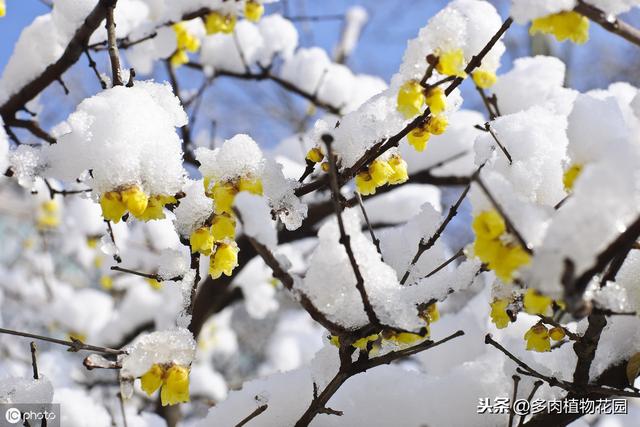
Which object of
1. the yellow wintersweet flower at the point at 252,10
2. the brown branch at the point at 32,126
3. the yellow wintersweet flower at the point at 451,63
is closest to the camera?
the yellow wintersweet flower at the point at 451,63

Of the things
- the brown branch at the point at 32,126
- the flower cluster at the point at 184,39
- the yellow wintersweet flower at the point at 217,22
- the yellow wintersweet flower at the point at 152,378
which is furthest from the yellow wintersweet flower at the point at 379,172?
the flower cluster at the point at 184,39

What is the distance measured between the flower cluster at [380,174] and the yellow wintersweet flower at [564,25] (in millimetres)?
378

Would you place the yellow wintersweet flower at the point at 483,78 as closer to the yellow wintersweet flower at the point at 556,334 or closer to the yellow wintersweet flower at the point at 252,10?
the yellow wintersweet flower at the point at 556,334

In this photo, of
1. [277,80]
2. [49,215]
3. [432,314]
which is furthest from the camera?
[49,215]

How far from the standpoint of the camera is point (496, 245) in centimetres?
82

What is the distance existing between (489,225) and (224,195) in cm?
48

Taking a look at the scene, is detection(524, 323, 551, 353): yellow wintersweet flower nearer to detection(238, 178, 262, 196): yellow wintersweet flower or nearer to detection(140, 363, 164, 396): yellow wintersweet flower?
detection(238, 178, 262, 196): yellow wintersweet flower

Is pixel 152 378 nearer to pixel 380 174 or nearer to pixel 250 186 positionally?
pixel 250 186

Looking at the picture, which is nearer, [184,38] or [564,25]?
[564,25]

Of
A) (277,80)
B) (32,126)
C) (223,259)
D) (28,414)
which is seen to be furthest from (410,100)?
(277,80)

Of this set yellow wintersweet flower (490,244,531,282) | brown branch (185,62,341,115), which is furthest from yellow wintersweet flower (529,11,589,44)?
brown branch (185,62,341,115)

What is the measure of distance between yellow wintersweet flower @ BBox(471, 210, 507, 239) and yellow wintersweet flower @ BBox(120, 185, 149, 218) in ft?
1.85

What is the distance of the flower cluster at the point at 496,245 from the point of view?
31.6 inches

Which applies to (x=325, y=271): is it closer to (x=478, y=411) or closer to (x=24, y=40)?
(x=478, y=411)
